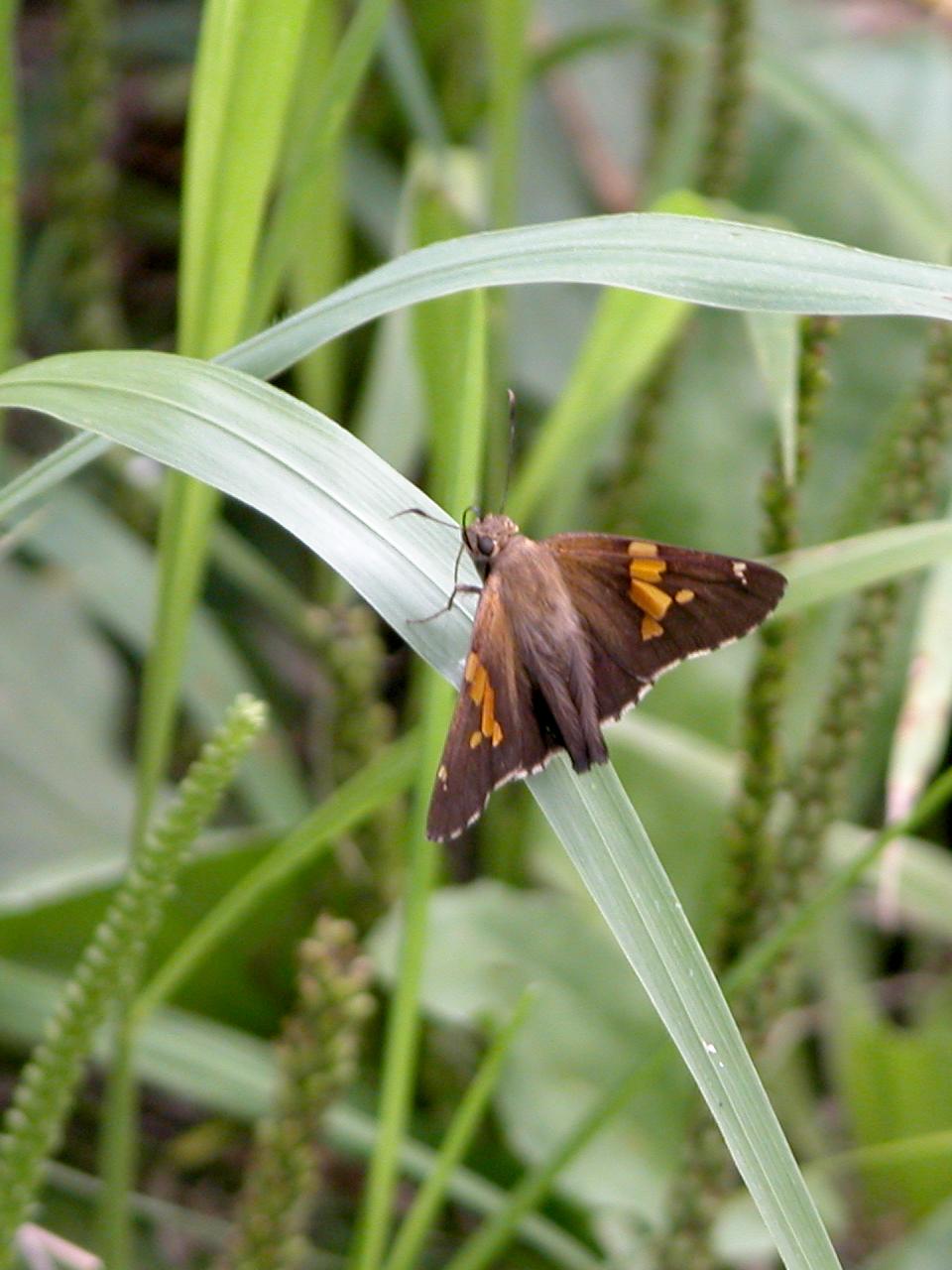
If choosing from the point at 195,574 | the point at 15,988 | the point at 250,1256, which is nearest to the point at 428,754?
the point at 195,574

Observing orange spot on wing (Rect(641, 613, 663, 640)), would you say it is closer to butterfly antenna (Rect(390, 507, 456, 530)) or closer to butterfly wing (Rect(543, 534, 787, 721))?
butterfly wing (Rect(543, 534, 787, 721))

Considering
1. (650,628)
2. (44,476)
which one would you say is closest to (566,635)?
(650,628)

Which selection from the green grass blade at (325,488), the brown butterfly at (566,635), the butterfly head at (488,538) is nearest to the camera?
the green grass blade at (325,488)

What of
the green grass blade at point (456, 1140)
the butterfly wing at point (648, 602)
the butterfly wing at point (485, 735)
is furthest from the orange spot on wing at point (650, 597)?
the green grass blade at point (456, 1140)

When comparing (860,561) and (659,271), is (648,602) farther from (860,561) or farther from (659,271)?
(659,271)

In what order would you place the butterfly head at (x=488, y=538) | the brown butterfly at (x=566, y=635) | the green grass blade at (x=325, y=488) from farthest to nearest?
1. the butterfly head at (x=488, y=538)
2. the brown butterfly at (x=566, y=635)
3. the green grass blade at (x=325, y=488)

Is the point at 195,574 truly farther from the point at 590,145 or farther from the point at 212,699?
the point at 590,145

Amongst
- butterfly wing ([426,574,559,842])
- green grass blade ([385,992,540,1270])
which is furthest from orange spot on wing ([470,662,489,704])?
green grass blade ([385,992,540,1270])

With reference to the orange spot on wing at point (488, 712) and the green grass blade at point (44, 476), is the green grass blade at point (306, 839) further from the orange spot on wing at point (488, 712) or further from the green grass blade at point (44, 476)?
the green grass blade at point (44, 476)
